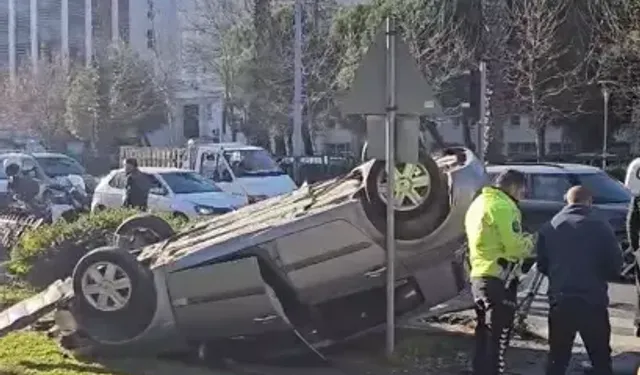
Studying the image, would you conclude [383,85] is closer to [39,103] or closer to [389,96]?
[389,96]

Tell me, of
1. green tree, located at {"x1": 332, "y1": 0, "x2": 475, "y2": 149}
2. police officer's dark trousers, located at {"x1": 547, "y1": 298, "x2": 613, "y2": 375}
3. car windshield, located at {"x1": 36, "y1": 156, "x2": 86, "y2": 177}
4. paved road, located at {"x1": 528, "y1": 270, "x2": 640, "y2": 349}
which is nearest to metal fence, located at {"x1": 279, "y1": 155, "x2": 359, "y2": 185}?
green tree, located at {"x1": 332, "y1": 0, "x2": 475, "y2": 149}

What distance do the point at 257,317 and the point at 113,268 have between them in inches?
50.3

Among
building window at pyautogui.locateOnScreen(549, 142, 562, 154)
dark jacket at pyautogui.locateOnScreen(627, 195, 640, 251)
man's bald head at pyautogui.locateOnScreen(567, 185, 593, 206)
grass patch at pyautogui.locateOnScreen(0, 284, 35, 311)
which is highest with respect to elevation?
man's bald head at pyautogui.locateOnScreen(567, 185, 593, 206)

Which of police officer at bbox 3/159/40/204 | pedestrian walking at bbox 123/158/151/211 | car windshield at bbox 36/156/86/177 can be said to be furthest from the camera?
car windshield at bbox 36/156/86/177

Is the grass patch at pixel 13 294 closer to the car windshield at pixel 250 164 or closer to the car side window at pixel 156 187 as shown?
the car side window at pixel 156 187

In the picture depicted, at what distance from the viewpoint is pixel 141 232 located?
36.3ft

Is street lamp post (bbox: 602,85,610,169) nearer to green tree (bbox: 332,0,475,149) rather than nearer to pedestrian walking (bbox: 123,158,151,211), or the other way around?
green tree (bbox: 332,0,475,149)

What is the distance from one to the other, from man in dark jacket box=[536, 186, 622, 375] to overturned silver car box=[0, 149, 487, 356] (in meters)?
1.43

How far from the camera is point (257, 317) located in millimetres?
8570

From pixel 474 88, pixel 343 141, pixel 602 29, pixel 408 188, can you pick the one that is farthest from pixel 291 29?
pixel 408 188

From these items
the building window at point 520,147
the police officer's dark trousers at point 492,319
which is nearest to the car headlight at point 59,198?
the police officer's dark trousers at point 492,319

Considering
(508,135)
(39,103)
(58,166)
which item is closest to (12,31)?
(39,103)

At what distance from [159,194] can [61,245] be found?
8923 mm

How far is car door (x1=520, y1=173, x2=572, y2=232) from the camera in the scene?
1656 centimetres
